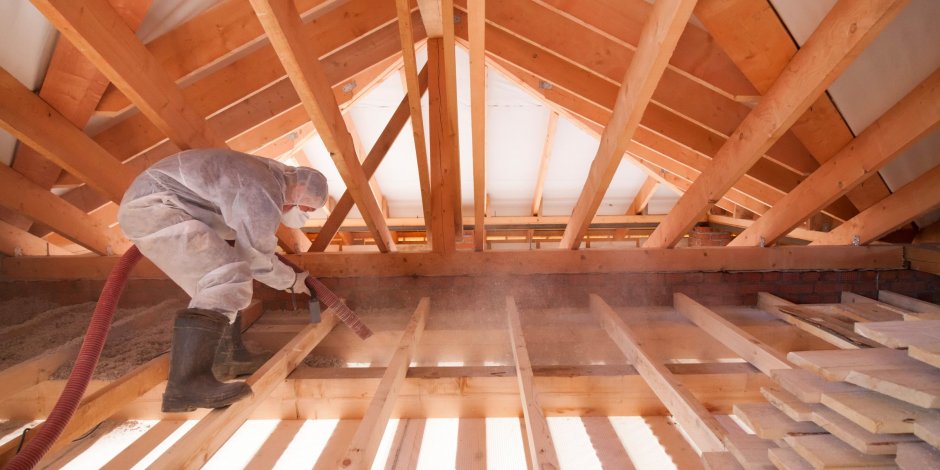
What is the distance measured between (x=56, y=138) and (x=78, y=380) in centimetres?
117

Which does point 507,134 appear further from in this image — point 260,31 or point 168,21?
point 168,21

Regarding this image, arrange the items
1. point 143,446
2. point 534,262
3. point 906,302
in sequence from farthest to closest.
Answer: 1. point 534,262
2. point 906,302
3. point 143,446

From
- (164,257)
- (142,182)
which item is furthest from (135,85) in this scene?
(164,257)

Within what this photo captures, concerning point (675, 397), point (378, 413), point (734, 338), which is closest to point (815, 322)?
point (734, 338)

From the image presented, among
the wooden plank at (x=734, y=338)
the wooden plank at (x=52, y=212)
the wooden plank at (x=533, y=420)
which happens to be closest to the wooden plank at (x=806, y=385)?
the wooden plank at (x=734, y=338)

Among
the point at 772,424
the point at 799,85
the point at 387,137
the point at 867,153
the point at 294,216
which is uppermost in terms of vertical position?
the point at 387,137

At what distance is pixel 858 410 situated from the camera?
116cm

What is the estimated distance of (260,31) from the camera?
86.0 inches

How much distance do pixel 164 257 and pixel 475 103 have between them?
4.61 feet

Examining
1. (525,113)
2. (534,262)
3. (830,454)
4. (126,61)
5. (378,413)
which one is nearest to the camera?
(830,454)

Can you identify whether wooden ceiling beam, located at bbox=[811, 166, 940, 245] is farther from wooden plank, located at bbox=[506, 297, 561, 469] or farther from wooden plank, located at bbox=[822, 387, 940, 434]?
wooden plank, located at bbox=[506, 297, 561, 469]

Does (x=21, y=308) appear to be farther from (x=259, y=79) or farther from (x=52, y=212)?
(x=259, y=79)

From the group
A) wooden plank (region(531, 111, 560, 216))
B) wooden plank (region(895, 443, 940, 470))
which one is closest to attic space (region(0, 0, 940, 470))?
wooden plank (region(895, 443, 940, 470))

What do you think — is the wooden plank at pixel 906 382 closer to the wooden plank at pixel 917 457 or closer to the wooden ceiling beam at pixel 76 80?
the wooden plank at pixel 917 457
